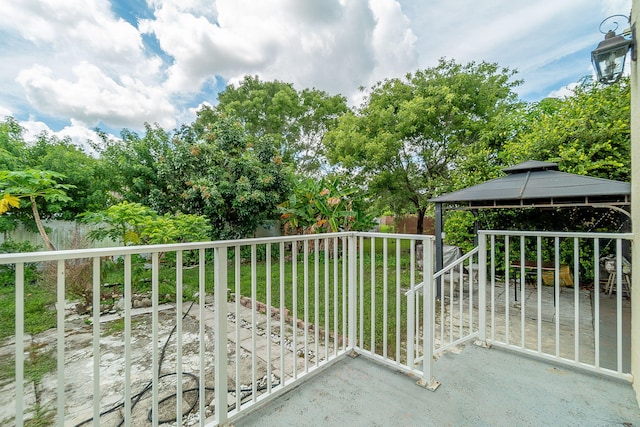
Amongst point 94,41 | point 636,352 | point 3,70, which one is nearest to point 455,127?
point 636,352

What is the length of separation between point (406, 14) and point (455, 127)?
3.87 metres

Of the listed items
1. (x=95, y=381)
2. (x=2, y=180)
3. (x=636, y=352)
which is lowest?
(x=636, y=352)

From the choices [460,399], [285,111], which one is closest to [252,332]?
[460,399]

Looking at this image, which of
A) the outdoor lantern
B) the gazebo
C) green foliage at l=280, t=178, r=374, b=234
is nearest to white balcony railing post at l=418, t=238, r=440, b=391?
the outdoor lantern

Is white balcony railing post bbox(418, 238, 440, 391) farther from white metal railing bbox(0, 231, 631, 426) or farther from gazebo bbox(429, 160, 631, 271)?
gazebo bbox(429, 160, 631, 271)

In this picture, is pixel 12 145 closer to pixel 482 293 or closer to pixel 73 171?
pixel 73 171

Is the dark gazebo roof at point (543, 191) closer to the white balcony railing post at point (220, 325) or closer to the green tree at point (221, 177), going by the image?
the white balcony railing post at point (220, 325)

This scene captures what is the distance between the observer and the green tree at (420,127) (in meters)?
8.02

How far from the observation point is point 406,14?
5.41m

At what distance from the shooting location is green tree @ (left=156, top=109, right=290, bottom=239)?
7414mm

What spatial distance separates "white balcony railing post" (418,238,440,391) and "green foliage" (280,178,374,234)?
5791 mm

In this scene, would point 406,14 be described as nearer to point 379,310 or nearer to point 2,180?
point 379,310

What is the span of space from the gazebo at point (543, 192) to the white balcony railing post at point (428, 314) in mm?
2611

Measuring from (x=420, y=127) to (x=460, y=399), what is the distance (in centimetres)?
781
